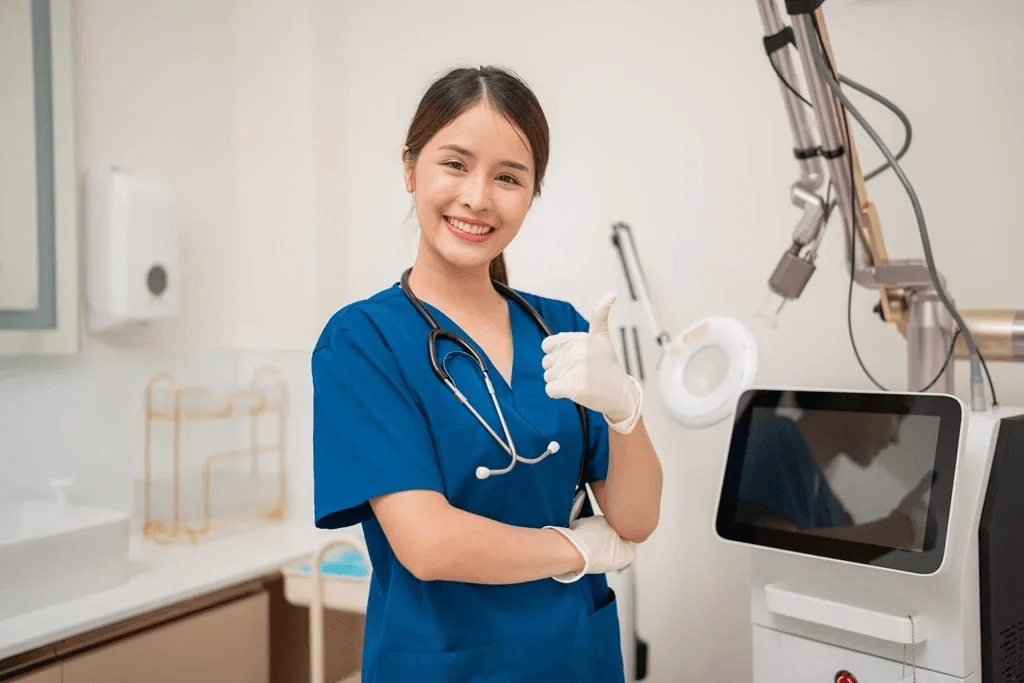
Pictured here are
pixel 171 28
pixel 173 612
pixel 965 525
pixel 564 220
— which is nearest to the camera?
pixel 965 525

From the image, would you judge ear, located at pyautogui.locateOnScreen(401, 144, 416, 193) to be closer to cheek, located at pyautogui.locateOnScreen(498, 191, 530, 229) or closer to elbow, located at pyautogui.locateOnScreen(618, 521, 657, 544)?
cheek, located at pyautogui.locateOnScreen(498, 191, 530, 229)

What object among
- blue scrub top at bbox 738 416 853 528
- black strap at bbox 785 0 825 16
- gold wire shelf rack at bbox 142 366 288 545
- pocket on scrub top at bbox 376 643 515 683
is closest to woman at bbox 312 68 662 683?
pocket on scrub top at bbox 376 643 515 683

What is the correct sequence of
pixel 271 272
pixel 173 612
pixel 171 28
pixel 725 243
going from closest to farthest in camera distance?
pixel 173 612
pixel 725 243
pixel 171 28
pixel 271 272

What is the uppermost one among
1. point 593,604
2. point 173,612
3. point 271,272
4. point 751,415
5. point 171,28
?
point 171,28

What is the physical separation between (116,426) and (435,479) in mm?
→ 1552

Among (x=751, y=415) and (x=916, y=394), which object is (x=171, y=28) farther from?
(x=916, y=394)

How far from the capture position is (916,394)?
43.0 inches

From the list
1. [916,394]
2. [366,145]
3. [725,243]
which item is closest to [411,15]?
[366,145]

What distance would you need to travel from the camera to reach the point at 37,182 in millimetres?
1939

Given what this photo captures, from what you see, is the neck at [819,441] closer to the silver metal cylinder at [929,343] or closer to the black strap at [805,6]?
the silver metal cylinder at [929,343]

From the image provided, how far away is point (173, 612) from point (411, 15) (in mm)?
1643

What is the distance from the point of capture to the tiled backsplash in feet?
6.39

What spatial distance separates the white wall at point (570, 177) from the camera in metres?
1.61

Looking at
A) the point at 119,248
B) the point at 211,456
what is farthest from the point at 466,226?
the point at 211,456
